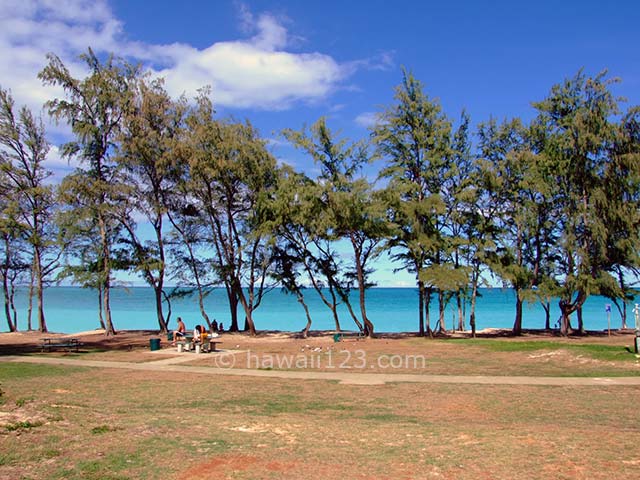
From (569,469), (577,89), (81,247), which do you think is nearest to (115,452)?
(569,469)

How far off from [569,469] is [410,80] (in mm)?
27278

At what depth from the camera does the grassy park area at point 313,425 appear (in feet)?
22.2

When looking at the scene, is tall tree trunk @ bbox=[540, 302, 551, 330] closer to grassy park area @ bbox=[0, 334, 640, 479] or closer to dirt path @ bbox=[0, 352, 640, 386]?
grassy park area @ bbox=[0, 334, 640, 479]

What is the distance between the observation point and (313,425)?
932 centimetres

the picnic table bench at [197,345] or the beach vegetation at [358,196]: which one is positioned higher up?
the beach vegetation at [358,196]

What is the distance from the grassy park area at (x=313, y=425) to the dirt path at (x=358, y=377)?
514 mm

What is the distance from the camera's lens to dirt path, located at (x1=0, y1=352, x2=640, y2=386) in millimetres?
14453
